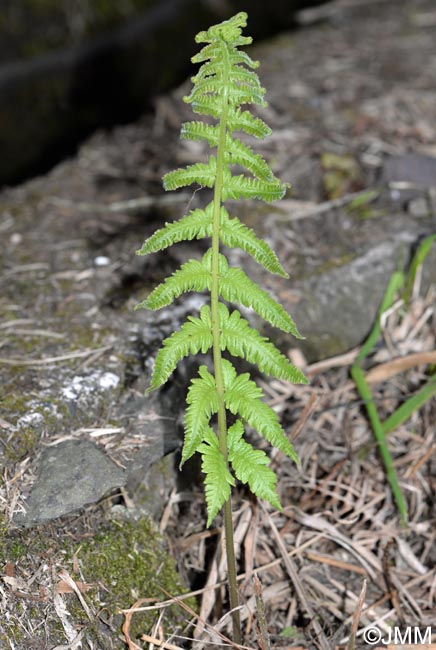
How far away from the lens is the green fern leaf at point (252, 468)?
1677 millimetres

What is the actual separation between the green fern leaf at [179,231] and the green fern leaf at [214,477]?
0.46m

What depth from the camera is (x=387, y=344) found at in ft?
8.82

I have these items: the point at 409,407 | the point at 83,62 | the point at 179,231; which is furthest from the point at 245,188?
the point at 83,62

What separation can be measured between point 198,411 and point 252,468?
0.63 feet

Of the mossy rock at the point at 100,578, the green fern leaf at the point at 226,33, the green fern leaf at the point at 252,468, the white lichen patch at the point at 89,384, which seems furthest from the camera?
the white lichen patch at the point at 89,384

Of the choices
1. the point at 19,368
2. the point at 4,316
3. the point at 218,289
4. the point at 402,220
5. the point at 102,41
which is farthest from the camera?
the point at 102,41

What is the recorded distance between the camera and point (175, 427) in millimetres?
2238

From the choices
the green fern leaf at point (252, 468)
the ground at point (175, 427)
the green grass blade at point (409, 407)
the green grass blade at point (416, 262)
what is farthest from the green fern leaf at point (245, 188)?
the green grass blade at point (416, 262)

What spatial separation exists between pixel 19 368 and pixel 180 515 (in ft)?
2.30

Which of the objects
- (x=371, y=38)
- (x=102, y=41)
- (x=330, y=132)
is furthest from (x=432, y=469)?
(x=102, y=41)

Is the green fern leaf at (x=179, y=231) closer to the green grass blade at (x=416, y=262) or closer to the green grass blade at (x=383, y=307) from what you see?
the green grass blade at (x=383, y=307)

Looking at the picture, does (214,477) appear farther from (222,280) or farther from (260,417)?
(222,280)

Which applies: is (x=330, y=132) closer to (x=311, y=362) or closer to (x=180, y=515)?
(x=311, y=362)

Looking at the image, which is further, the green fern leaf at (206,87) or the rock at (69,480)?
the rock at (69,480)
